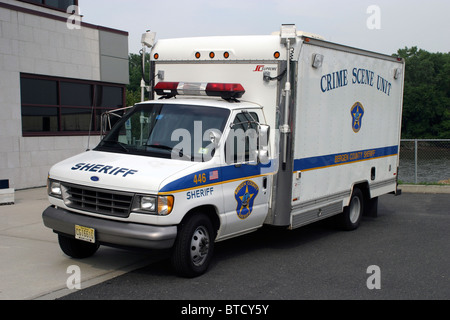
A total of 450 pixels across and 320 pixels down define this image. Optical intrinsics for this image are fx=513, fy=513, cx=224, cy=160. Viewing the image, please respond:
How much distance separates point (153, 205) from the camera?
5.65m

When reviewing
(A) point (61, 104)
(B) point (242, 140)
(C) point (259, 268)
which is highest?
(A) point (61, 104)

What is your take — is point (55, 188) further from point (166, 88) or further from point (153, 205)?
point (166, 88)

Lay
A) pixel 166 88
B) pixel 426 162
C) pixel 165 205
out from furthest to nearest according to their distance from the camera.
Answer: pixel 426 162
pixel 166 88
pixel 165 205

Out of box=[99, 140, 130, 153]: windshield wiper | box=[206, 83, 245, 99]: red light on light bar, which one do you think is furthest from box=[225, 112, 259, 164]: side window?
box=[99, 140, 130, 153]: windshield wiper

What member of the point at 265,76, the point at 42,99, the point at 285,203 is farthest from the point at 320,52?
the point at 42,99

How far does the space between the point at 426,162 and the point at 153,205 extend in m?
14.8

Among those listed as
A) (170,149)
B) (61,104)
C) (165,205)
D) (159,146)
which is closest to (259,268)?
(165,205)

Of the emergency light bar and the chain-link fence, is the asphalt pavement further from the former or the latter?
the chain-link fence

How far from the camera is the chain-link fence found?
16781 mm

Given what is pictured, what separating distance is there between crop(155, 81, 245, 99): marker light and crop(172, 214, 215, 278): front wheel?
186cm

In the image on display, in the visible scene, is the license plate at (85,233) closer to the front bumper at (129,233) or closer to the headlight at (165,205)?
the front bumper at (129,233)

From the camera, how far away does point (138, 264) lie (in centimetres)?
678

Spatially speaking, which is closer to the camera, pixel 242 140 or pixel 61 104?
pixel 242 140

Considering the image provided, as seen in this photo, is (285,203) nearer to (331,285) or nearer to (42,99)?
(331,285)
